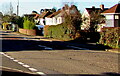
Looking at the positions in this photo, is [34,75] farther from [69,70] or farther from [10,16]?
[10,16]

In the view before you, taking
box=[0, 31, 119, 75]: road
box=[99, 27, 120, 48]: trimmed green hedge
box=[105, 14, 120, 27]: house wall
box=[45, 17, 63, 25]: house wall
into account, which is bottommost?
box=[0, 31, 119, 75]: road

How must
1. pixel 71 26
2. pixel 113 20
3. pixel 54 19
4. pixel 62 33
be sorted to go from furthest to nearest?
pixel 54 19 < pixel 113 20 < pixel 62 33 < pixel 71 26

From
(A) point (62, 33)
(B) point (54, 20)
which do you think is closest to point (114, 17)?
(A) point (62, 33)

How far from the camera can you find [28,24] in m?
58.6

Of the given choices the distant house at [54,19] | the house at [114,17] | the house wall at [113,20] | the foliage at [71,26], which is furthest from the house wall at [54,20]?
the foliage at [71,26]

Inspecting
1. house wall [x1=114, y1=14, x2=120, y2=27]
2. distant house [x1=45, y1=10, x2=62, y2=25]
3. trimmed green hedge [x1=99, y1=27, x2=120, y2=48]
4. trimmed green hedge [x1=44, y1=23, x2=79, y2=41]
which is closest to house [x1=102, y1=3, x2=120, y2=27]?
house wall [x1=114, y1=14, x2=120, y2=27]

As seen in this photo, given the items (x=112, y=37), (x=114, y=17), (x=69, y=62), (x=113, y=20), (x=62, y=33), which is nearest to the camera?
(x=69, y=62)

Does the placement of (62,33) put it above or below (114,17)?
below

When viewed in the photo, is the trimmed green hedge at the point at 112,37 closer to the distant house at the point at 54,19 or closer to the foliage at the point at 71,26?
the foliage at the point at 71,26

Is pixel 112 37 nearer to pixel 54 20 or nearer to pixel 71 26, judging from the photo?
pixel 71 26

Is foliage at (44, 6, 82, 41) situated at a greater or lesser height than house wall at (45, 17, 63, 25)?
lesser

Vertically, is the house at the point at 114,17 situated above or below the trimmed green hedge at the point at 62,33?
above

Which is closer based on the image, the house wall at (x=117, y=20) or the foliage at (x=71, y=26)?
the foliage at (x=71, y=26)

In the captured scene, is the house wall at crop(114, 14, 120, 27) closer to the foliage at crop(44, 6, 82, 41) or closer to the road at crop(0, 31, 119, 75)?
the foliage at crop(44, 6, 82, 41)
